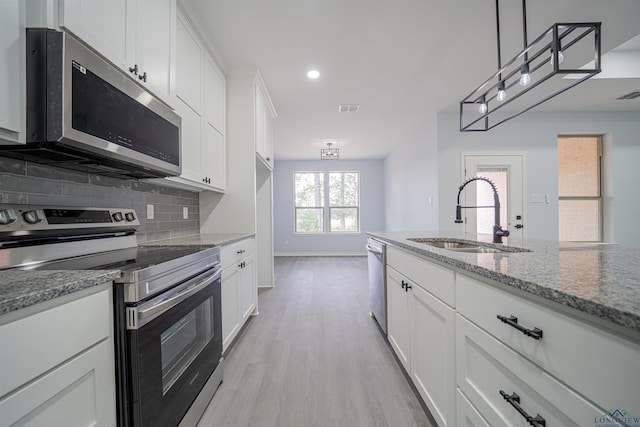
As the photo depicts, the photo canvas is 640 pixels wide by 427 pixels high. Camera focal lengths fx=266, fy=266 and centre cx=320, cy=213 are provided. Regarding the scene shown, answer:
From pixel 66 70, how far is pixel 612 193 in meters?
6.39

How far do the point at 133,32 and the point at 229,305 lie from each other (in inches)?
70.1

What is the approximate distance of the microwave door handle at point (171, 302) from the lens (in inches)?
37.6

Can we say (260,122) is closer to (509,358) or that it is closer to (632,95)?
(509,358)

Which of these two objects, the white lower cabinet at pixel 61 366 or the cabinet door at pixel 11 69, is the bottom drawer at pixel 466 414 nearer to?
the white lower cabinet at pixel 61 366

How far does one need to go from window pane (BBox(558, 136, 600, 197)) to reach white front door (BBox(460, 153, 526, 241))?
3.00 feet

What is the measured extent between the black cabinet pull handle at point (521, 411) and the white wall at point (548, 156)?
3612mm

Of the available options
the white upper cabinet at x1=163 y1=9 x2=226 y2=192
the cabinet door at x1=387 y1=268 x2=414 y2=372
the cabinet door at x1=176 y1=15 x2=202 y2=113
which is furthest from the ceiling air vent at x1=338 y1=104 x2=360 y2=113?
the cabinet door at x1=387 y1=268 x2=414 y2=372

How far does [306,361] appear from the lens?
200 cm

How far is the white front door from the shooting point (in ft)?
13.7

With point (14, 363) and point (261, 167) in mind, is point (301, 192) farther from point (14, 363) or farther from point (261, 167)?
point (14, 363)

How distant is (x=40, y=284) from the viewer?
0.69 m

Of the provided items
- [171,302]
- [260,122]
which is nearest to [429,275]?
[171,302]

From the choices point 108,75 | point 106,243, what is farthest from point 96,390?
point 108,75

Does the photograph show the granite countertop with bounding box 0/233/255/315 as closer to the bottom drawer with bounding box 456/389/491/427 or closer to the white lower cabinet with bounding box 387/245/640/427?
the white lower cabinet with bounding box 387/245/640/427
